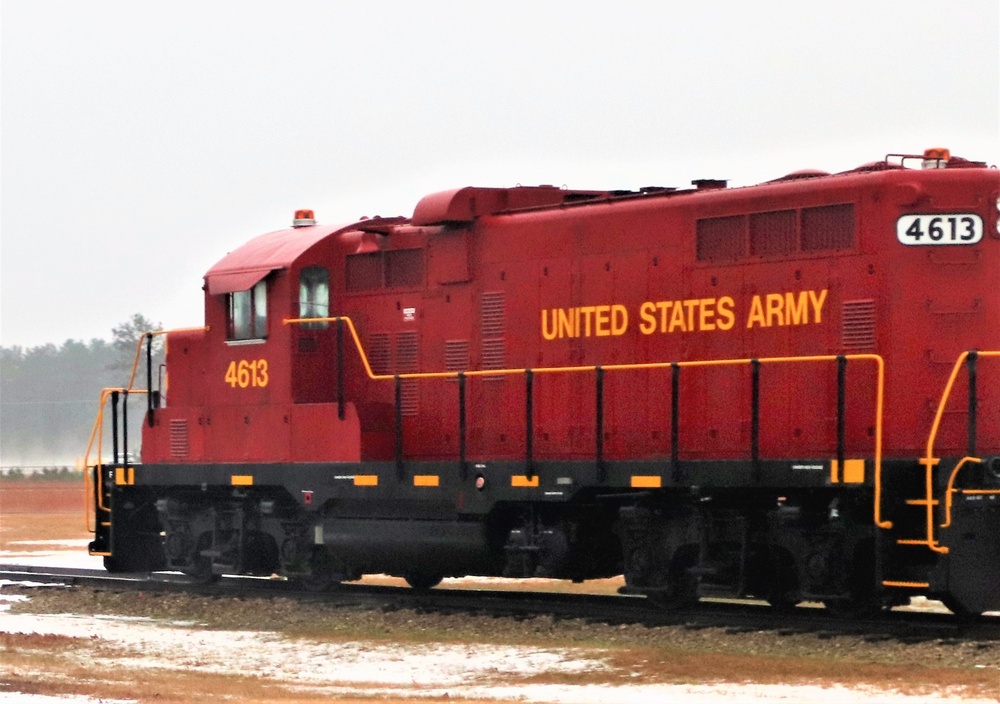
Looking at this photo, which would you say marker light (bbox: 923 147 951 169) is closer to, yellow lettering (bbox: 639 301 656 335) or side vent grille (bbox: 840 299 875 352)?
side vent grille (bbox: 840 299 875 352)

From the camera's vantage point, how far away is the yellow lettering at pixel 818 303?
1429cm

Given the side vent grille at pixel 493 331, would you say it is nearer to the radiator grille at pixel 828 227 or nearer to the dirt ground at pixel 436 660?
the dirt ground at pixel 436 660

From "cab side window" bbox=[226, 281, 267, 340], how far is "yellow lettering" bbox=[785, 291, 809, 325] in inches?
261

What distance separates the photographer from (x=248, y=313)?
61.6 feet

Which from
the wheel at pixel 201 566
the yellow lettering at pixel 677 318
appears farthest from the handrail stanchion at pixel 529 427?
the wheel at pixel 201 566

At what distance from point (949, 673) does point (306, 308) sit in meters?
9.12

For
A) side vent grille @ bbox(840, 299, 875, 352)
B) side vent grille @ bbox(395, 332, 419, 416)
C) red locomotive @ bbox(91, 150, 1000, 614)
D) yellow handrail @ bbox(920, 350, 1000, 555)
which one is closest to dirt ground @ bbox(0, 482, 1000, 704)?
yellow handrail @ bbox(920, 350, 1000, 555)

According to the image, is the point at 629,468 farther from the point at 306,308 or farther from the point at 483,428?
the point at 306,308

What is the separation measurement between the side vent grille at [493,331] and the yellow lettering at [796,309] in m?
3.38

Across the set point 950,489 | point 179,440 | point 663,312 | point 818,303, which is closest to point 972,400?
point 950,489

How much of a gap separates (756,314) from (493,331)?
3215 millimetres

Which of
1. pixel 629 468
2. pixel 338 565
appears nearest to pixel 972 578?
pixel 629 468

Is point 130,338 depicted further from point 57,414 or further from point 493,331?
point 493,331

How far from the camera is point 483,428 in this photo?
16844 mm
